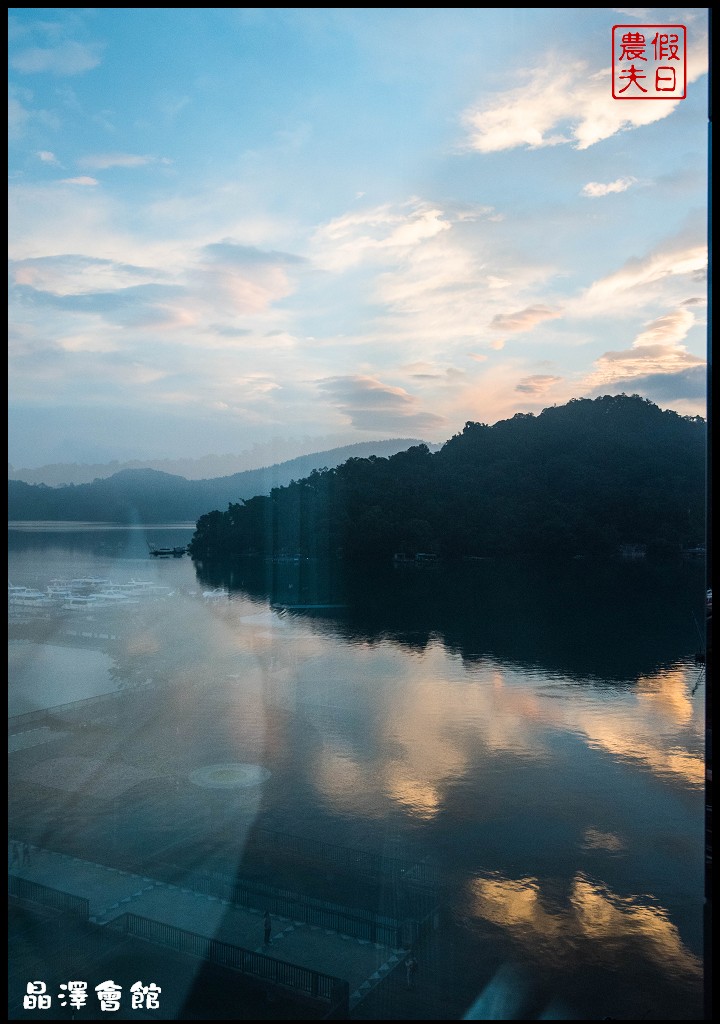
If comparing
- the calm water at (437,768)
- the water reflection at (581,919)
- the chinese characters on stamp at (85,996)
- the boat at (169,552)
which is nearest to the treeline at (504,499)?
the boat at (169,552)

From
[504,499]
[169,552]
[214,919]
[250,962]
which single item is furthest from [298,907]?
[169,552]

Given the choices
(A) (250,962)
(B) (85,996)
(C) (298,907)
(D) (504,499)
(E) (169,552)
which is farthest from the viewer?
(E) (169,552)

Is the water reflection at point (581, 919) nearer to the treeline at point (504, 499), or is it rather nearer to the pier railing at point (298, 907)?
the pier railing at point (298, 907)

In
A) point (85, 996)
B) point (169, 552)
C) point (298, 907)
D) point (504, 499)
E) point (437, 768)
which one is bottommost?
point (437, 768)

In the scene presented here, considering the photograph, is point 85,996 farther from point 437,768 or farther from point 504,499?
point 504,499

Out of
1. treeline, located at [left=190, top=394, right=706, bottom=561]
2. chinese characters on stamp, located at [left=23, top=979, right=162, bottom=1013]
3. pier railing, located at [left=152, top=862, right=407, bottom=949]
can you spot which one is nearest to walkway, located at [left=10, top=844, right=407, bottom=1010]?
pier railing, located at [left=152, top=862, right=407, bottom=949]

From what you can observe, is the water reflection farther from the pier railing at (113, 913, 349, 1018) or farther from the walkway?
the pier railing at (113, 913, 349, 1018)
